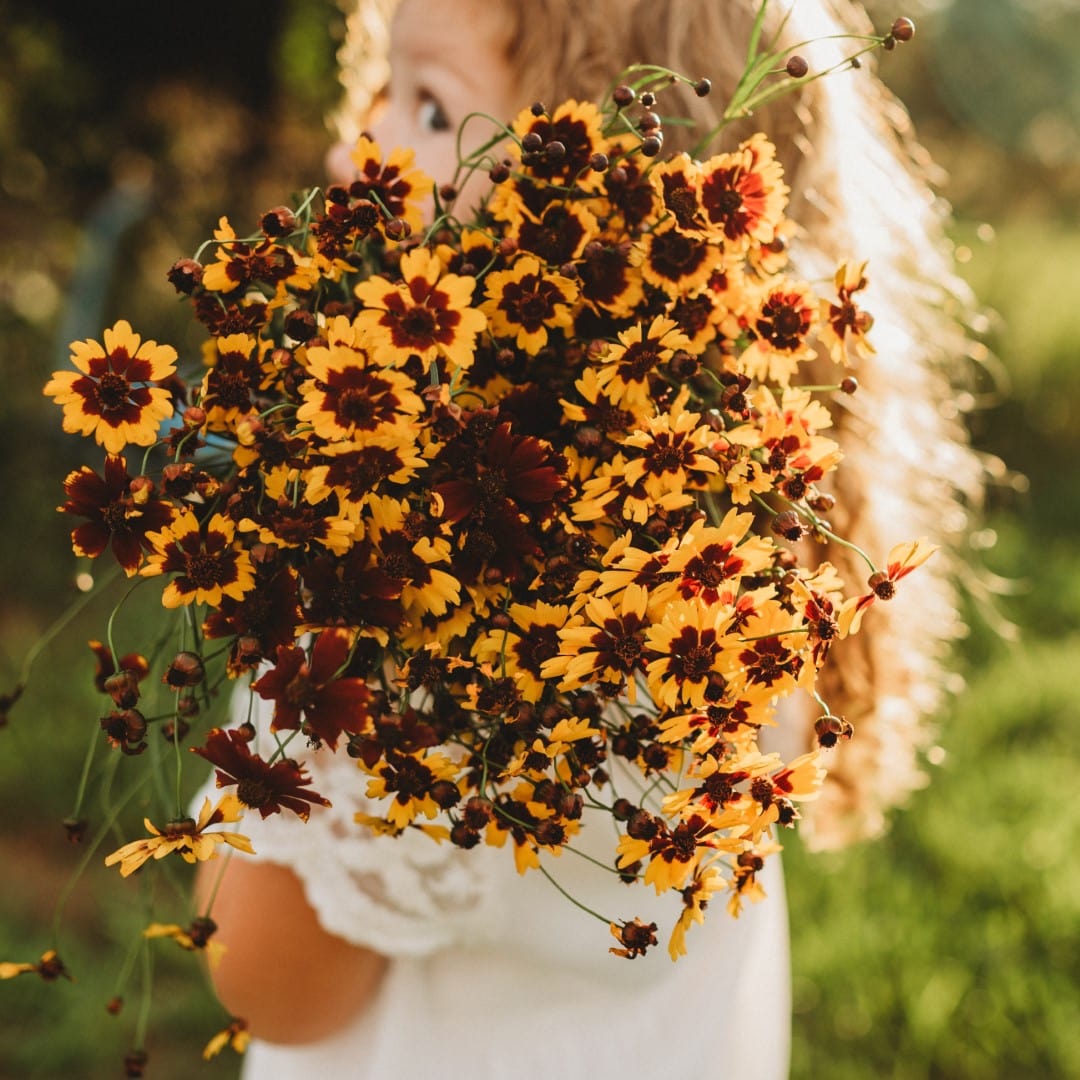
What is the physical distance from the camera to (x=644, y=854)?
0.68 metres

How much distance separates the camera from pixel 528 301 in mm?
712

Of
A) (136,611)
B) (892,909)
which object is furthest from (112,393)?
(136,611)

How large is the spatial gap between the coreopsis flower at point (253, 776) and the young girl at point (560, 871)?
33 cm

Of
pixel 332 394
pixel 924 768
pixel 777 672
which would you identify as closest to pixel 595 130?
pixel 332 394

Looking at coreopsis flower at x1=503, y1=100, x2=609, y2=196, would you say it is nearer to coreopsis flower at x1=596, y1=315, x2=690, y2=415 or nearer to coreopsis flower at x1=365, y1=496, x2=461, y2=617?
coreopsis flower at x1=596, y1=315, x2=690, y2=415

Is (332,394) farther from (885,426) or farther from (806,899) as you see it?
(806,899)

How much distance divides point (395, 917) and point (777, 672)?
466mm

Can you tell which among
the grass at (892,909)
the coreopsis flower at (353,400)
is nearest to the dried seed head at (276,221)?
the coreopsis flower at (353,400)

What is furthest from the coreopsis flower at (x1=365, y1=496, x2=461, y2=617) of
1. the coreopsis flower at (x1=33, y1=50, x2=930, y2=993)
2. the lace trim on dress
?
the lace trim on dress

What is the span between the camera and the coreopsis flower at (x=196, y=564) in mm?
646

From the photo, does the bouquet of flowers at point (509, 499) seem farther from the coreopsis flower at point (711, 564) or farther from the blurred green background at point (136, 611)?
the blurred green background at point (136, 611)

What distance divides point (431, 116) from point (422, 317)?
0.56 m

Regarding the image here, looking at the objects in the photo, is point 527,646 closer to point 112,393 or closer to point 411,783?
point 411,783

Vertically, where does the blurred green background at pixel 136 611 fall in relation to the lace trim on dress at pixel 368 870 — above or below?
above
